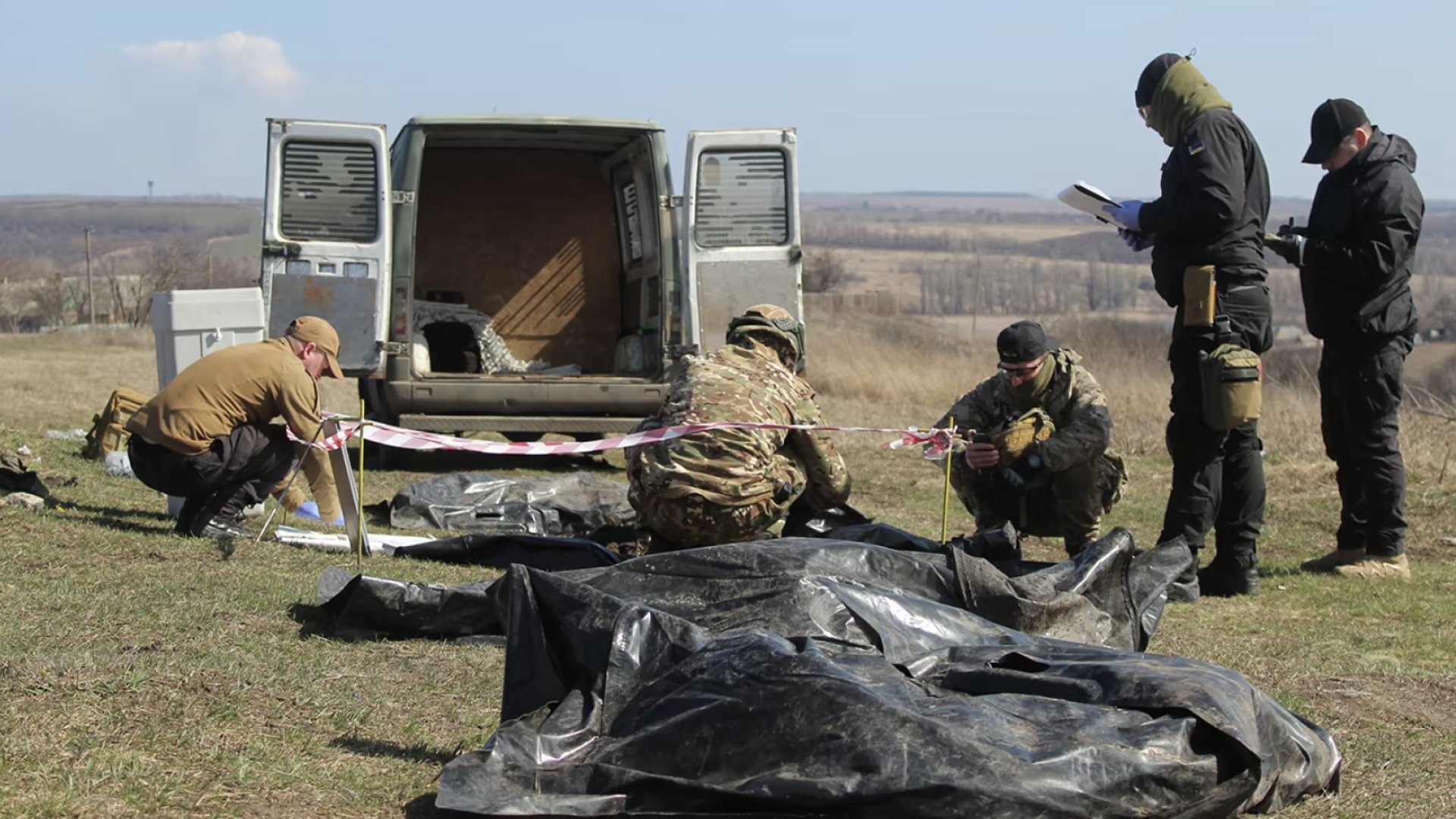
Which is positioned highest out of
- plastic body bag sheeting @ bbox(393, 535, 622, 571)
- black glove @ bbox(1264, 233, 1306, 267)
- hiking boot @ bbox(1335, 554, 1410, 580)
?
black glove @ bbox(1264, 233, 1306, 267)

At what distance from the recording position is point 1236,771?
342cm

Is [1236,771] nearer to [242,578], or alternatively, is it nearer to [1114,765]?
[1114,765]

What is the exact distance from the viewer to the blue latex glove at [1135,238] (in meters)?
7.04

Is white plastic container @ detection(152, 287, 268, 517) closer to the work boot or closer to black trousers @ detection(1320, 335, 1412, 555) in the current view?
the work boot

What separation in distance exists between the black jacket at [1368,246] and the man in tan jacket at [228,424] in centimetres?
442

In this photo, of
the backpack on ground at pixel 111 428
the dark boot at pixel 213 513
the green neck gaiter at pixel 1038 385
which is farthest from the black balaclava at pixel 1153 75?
the backpack on ground at pixel 111 428

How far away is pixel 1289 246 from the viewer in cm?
709

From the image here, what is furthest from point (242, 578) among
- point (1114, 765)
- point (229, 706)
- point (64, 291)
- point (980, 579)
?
point (64, 291)

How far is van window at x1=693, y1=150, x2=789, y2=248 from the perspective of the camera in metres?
10.0

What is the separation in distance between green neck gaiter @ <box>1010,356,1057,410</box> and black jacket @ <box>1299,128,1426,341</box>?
1279mm

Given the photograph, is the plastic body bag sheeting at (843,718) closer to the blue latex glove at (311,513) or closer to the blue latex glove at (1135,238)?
the blue latex glove at (1135,238)

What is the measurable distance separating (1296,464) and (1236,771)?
827 cm

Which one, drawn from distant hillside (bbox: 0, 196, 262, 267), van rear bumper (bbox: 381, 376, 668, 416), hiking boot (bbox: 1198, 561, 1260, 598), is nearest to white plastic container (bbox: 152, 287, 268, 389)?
van rear bumper (bbox: 381, 376, 668, 416)

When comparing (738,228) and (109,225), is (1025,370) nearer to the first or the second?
(738,228)
